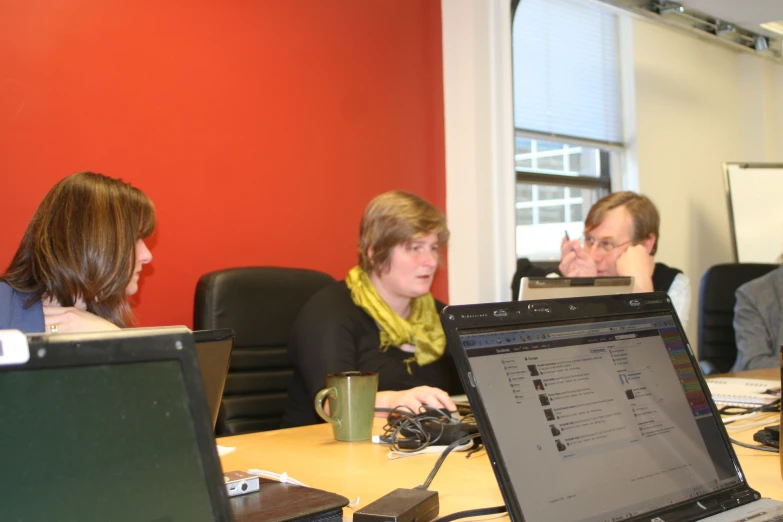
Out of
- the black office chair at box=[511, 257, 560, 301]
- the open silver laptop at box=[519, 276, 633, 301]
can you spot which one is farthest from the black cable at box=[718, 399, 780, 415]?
the black office chair at box=[511, 257, 560, 301]

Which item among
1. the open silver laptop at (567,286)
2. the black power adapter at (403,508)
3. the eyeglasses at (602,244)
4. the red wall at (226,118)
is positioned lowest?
the black power adapter at (403,508)

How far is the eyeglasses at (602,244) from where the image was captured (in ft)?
8.77

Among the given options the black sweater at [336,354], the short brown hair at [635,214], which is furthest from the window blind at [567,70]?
the black sweater at [336,354]

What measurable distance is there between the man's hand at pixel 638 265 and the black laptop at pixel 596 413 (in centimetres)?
151

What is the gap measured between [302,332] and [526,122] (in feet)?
7.86

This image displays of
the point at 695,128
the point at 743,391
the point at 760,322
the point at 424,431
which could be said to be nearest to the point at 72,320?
the point at 424,431

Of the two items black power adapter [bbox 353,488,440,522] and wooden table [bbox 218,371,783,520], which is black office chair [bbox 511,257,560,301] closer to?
wooden table [bbox 218,371,783,520]

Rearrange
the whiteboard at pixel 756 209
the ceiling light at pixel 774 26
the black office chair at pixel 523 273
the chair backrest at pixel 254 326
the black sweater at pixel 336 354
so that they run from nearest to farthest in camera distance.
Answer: the black sweater at pixel 336 354, the chair backrest at pixel 254 326, the black office chair at pixel 523 273, the ceiling light at pixel 774 26, the whiteboard at pixel 756 209

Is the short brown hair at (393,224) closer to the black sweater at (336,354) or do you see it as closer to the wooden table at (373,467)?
the black sweater at (336,354)

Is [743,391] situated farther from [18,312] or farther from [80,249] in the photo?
[18,312]

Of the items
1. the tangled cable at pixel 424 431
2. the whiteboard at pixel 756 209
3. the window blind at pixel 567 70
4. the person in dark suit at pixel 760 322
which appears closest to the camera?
the tangled cable at pixel 424 431

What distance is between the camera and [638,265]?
257 cm

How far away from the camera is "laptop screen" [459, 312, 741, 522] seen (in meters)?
0.81

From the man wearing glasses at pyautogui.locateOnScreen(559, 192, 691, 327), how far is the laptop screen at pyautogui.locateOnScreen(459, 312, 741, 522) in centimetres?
164
